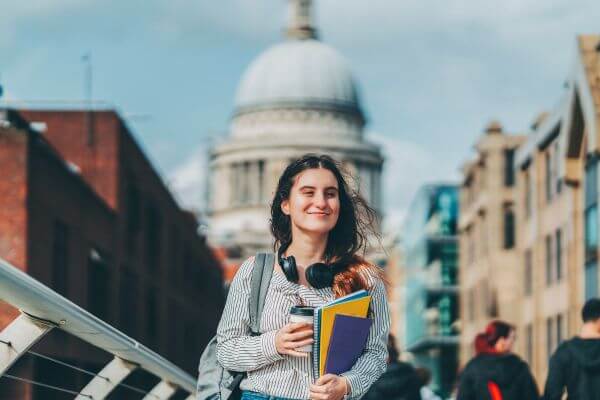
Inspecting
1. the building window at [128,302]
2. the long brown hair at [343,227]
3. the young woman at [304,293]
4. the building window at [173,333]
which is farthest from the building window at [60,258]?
the young woman at [304,293]

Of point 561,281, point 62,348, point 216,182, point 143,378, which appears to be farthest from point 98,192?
point 216,182

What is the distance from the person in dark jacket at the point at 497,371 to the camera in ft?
41.8

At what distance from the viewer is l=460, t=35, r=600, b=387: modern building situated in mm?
35656

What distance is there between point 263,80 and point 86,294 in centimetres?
12066

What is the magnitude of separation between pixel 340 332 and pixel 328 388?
0.20m

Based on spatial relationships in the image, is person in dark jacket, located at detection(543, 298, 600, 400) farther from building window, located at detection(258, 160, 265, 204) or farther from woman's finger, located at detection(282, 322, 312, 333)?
building window, located at detection(258, 160, 265, 204)

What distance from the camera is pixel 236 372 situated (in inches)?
246

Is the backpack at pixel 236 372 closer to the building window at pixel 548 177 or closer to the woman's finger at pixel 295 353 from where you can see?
the woman's finger at pixel 295 353

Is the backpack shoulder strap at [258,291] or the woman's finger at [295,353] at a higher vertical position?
the backpack shoulder strap at [258,291]

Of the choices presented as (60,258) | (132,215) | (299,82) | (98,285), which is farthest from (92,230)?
(299,82)

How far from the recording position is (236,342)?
6.14 m

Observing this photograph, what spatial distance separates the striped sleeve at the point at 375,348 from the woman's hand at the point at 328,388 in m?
0.14

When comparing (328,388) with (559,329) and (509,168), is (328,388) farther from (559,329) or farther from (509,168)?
(509,168)

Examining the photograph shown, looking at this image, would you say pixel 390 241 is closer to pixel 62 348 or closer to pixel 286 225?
pixel 62 348
